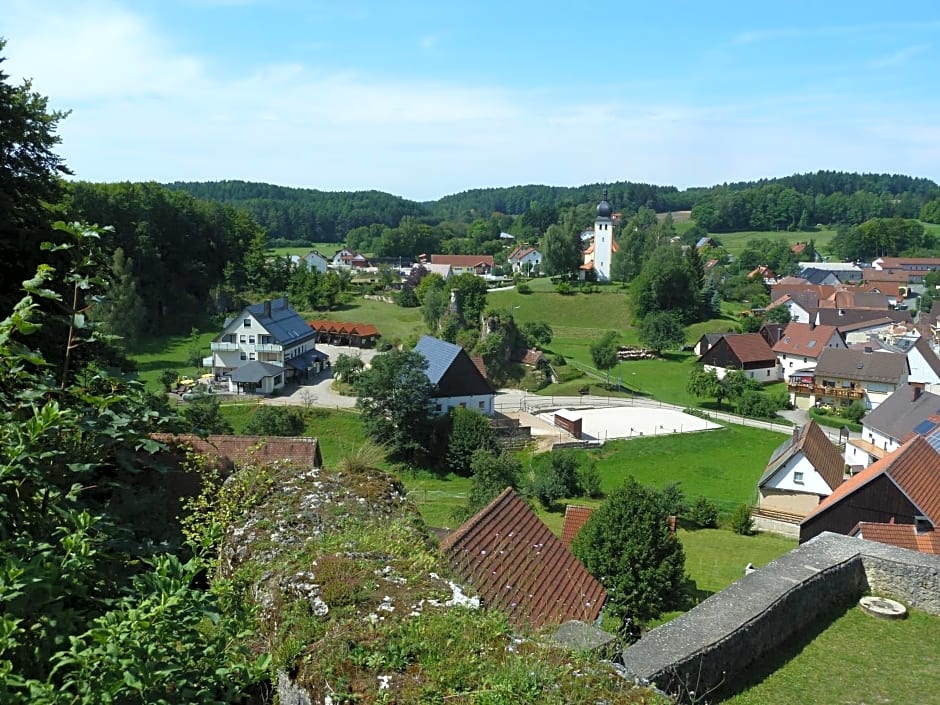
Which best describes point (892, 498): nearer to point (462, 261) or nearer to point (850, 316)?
point (850, 316)

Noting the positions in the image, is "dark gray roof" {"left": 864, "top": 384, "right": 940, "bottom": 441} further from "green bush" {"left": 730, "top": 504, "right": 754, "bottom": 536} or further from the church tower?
the church tower

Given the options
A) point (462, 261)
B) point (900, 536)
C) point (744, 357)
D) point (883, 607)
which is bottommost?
point (744, 357)

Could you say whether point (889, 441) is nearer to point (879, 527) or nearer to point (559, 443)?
point (559, 443)

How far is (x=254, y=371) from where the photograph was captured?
41.6m

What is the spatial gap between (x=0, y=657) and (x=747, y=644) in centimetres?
662

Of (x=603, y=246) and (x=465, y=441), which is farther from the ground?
(x=603, y=246)

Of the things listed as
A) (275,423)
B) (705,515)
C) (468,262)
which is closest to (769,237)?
(468,262)

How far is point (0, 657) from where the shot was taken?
3.15 meters

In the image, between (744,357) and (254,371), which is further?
(744,357)

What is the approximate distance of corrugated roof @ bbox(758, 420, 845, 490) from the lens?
89.6 feet

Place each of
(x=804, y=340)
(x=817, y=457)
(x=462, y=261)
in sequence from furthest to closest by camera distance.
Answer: (x=462, y=261)
(x=804, y=340)
(x=817, y=457)

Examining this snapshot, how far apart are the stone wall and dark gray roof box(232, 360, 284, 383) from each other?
34531mm

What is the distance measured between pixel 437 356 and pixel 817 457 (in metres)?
19.0

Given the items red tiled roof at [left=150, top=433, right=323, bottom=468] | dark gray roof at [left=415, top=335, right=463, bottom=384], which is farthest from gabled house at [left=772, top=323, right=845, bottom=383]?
red tiled roof at [left=150, top=433, right=323, bottom=468]
